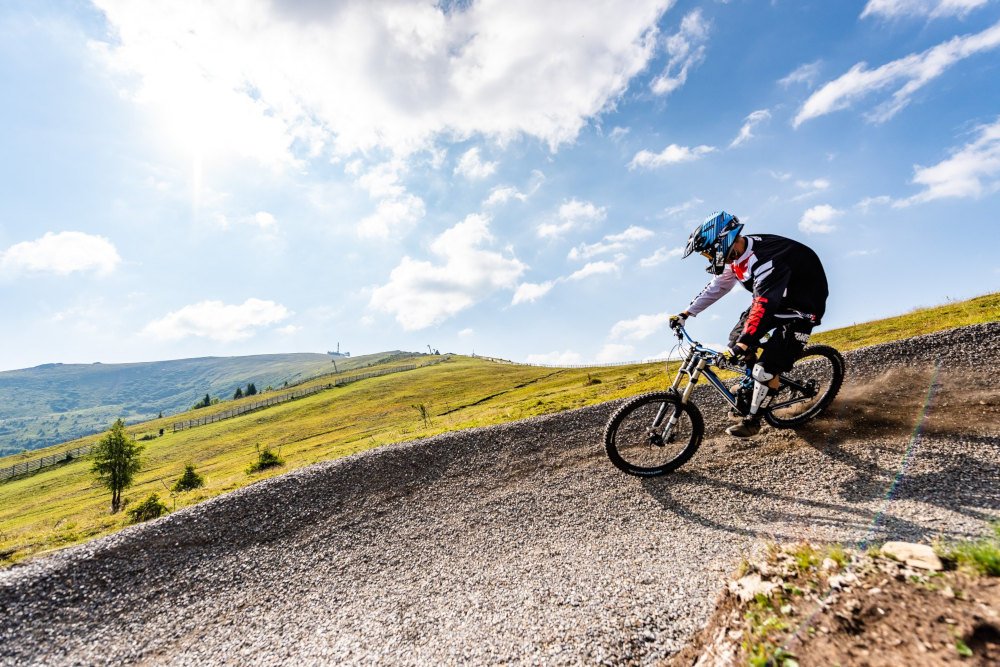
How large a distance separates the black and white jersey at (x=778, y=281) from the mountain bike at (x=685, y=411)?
3.48ft

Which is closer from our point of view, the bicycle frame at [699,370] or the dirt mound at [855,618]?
the dirt mound at [855,618]

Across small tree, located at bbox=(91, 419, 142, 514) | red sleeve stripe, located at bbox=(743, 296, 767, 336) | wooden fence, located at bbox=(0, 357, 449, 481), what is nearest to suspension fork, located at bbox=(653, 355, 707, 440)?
red sleeve stripe, located at bbox=(743, 296, 767, 336)

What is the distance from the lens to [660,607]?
509cm

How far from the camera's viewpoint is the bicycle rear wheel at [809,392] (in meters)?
9.21

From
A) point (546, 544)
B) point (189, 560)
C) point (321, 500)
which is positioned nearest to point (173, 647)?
point (189, 560)

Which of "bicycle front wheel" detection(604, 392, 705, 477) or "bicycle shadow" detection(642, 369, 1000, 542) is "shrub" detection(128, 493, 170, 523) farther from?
"bicycle shadow" detection(642, 369, 1000, 542)

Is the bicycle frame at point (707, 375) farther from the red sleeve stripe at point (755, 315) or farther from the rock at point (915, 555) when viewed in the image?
the rock at point (915, 555)

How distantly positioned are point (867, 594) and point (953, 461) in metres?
6.63

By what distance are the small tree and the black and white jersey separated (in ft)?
186

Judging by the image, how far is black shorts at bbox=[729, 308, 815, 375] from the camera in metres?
8.27

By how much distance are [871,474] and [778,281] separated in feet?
12.4

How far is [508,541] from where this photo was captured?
306 inches

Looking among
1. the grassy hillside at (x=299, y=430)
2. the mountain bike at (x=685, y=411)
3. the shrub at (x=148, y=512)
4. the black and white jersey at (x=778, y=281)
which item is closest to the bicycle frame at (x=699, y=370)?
the mountain bike at (x=685, y=411)

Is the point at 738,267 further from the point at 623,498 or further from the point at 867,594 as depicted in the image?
the point at 867,594
